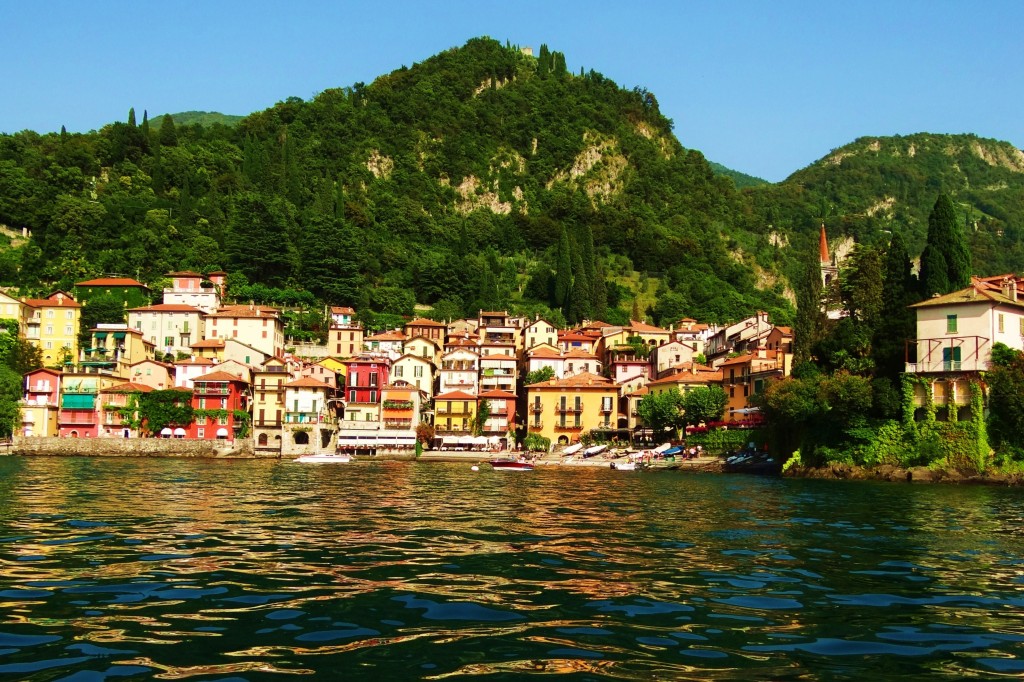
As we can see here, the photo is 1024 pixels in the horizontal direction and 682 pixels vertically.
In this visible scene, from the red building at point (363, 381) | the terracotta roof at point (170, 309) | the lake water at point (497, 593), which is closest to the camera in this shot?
the lake water at point (497, 593)

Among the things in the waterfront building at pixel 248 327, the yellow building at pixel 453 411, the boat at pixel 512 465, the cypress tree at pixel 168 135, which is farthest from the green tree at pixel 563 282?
the cypress tree at pixel 168 135

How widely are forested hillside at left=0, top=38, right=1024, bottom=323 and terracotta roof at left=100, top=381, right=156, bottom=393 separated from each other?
26241 millimetres

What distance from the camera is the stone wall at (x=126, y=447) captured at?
73000 mm

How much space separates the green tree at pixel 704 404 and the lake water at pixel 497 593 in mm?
47213

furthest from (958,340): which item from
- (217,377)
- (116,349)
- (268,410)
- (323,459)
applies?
(116,349)

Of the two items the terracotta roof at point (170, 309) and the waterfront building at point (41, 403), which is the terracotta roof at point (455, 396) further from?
the waterfront building at point (41, 403)

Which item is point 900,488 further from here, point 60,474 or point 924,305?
point 60,474

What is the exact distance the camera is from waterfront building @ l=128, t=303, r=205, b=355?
92.9 m

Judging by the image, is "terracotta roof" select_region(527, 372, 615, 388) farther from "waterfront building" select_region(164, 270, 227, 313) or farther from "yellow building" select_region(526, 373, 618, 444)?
"waterfront building" select_region(164, 270, 227, 313)

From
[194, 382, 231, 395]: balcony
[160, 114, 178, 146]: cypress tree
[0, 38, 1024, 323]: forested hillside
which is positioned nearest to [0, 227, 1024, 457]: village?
[194, 382, 231, 395]: balcony

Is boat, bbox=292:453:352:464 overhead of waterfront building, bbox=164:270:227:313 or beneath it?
beneath

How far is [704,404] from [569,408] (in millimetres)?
→ 13215

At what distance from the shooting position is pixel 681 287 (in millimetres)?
136125

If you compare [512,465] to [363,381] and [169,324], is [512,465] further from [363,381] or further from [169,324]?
[169,324]
